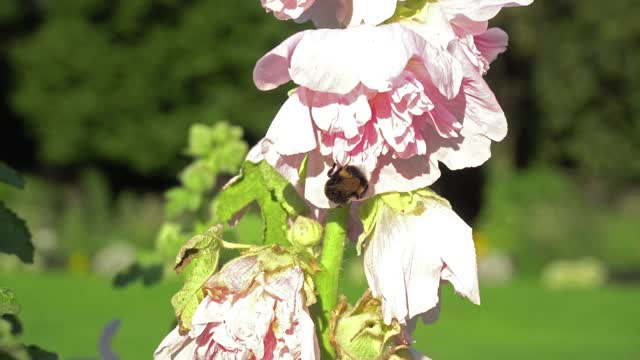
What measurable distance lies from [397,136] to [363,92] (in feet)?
0.15

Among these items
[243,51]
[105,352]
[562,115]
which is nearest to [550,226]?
[243,51]

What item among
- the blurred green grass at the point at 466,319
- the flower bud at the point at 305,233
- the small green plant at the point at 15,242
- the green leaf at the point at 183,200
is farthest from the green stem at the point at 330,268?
the blurred green grass at the point at 466,319

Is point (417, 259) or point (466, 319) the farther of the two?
point (466, 319)

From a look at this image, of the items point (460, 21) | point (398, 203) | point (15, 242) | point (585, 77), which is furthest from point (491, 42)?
point (585, 77)

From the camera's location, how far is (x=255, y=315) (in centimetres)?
108

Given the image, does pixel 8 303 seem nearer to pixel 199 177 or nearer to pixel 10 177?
pixel 10 177

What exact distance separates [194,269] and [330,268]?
0.39 feet

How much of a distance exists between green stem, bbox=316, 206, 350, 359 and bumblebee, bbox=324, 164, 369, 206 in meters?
0.06

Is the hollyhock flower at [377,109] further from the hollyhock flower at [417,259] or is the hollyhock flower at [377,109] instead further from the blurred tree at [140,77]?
the blurred tree at [140,77]

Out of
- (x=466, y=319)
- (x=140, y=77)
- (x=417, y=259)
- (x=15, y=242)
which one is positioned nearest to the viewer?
(x=417, y=259)

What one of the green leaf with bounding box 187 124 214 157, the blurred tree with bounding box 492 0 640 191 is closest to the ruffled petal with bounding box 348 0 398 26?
the green leaf with bounding box 187 124 214 157

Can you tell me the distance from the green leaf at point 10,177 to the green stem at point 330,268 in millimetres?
312

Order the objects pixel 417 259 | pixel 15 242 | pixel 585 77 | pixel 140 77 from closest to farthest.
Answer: pixel 417 259
pixel 15 242
pixel 140 77
pixel 585 77

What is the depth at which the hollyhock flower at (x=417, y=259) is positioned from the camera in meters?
1.10
